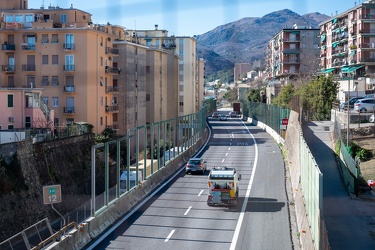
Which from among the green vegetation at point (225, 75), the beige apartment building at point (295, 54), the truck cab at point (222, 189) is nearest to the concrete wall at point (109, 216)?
the truck cab at point (222, 189)

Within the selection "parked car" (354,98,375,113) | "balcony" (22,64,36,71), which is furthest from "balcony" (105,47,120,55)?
"parked car" (354,98,375,113)

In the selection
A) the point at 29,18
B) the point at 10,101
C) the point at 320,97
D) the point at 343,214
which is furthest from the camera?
the point at 320,97

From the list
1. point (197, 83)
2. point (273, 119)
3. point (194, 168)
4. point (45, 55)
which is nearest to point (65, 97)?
point (45, 55)

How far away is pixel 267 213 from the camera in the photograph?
1131cm

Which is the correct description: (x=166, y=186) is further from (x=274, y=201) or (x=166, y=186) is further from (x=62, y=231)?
(x=62, y=231)

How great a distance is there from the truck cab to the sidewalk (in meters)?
2.03

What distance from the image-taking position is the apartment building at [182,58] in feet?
131

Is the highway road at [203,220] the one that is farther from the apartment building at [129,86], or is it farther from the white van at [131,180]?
the apartment building at [129,86]

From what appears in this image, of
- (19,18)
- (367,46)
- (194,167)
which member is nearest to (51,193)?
(194,167)

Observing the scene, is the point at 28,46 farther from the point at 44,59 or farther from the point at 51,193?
the point at 51,193

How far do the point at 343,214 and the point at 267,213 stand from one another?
6.81ft

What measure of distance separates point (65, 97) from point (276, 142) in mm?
10561

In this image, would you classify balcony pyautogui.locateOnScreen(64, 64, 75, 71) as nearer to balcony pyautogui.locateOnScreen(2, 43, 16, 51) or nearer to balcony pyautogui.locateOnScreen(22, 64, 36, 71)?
balcony pyautogui.locateOnScreen(22, 64, 36, 71)

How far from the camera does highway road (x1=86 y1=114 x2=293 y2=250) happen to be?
8.88 metres
